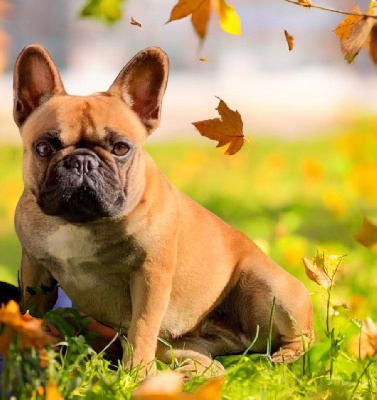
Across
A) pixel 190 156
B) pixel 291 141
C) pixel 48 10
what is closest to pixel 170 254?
pixel 190 156

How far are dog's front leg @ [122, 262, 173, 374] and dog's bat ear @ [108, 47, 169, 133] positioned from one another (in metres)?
0.31

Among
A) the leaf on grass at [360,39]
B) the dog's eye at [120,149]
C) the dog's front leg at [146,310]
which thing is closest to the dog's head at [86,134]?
the dog's eye at [120,149]

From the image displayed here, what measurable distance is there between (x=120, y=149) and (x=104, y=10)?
0.32 meters

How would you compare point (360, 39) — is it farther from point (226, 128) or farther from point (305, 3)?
point (226, 128)

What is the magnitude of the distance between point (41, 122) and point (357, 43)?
0.68 meters

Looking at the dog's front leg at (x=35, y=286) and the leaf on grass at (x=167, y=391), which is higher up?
the leaf on grass at (x=167, y=391)

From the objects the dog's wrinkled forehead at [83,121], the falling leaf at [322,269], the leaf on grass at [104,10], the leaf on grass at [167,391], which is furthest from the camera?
the falling leaf at [322,269]

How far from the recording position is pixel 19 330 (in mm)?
1296

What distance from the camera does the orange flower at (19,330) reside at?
1.27 metres

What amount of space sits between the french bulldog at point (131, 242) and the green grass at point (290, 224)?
93 millimetres

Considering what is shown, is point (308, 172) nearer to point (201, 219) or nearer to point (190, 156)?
point (190, 156)

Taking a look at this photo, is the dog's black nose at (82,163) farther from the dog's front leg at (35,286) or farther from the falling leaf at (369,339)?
the falling leaf at (369,339)

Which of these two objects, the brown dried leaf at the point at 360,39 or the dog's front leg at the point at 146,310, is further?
the dog's front leg at the point at 146,310

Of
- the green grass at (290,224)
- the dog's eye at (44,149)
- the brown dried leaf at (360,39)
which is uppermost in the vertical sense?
the brown dried leaf at (360,39)
